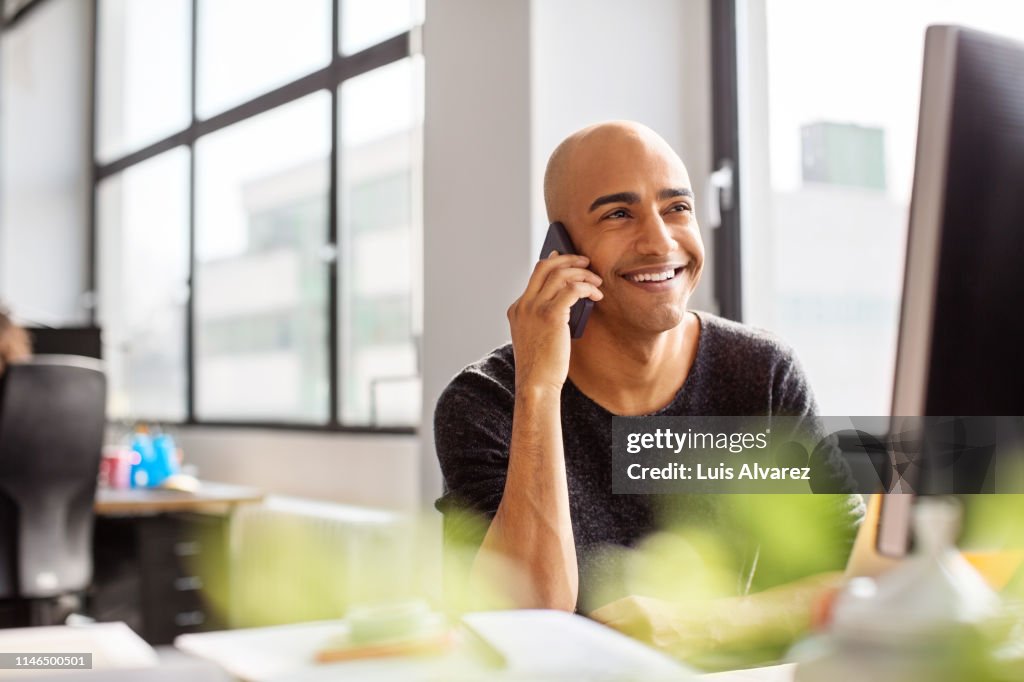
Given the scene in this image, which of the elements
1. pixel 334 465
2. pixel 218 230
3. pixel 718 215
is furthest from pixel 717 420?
pixel 334 465

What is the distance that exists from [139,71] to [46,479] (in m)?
0.93

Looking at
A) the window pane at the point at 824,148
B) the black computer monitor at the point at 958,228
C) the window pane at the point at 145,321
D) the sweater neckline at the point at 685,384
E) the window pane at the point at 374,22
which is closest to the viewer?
the black computer monitor at the point at 958,228

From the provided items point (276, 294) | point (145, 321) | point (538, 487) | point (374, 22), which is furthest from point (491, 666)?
point (145, 321)

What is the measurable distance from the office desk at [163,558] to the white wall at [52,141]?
60 cm

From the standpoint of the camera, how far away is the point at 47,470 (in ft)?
7.21

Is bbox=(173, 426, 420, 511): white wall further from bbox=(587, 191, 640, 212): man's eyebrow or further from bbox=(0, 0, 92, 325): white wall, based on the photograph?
bbox=(587, 191, 640, 212): man's eyebrow

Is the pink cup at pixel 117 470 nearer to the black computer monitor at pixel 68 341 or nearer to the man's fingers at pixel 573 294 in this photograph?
the black computer monitor at pixel 68 341

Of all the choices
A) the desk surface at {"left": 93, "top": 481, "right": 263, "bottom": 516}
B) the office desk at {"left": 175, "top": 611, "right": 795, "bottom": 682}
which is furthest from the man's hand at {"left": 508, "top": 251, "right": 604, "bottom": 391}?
the desk surface at {"left": 93, "top": 481, "right": 263, "bottom": 516}

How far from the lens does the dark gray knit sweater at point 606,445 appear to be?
99 centimetres

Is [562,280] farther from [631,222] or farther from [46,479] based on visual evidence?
[46,479]

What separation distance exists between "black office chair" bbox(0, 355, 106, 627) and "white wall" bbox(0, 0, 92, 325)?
35 centimetres

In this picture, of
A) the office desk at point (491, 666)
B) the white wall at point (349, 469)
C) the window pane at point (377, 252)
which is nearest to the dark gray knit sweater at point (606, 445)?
the office desk at point (491, 666)

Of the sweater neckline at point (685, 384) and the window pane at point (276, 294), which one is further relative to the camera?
the window pane at point (276, 294)

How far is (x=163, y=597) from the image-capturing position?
2.59 meters
